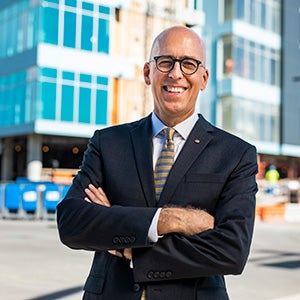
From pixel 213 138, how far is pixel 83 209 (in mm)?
630

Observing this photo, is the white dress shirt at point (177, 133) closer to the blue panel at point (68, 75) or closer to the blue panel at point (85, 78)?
the blue panel at point (68, 75)

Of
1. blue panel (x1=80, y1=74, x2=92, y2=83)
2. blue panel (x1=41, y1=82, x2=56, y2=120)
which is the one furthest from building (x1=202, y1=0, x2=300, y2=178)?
blue panel (x1=41, y1=82, x2=56, y2=120)

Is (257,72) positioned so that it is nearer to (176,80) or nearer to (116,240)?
(176,80)

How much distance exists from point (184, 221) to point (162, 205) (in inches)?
4.4

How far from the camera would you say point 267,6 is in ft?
152

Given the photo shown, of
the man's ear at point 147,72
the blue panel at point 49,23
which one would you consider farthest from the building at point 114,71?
the man's ear at point 147,72

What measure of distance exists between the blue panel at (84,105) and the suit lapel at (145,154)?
109 feet

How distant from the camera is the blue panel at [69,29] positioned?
34.9 m

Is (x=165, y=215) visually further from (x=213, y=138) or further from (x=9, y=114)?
(x=9, y=114)

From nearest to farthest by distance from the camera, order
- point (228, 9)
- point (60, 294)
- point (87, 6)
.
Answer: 1. point (60, 294)
2. point (87, 6)
3. point (228, 9)

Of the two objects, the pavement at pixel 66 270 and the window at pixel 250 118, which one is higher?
the window at pixel 250 118

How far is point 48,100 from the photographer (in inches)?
1387

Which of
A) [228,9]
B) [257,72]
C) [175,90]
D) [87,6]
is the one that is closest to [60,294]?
[175,90]

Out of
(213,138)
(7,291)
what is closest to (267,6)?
(7,291)
